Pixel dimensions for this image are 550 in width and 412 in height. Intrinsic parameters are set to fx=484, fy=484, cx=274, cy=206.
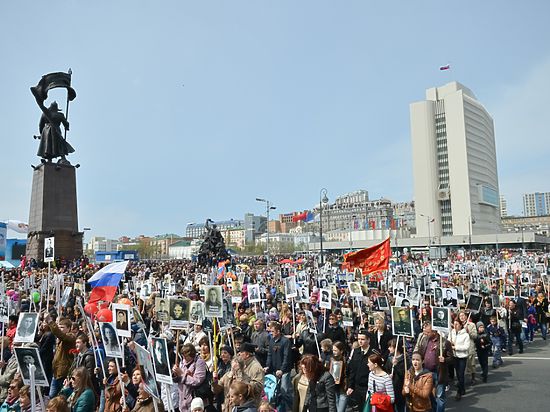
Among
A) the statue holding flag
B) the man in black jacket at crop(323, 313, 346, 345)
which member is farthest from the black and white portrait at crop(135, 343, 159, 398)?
the statue holding flag

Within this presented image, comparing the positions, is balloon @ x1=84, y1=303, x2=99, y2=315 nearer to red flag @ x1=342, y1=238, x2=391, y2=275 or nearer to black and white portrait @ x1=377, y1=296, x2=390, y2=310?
black and white portrait @ x1=377, y1=296, x2=390, y2=310

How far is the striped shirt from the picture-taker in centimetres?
628

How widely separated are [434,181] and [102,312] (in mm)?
109631

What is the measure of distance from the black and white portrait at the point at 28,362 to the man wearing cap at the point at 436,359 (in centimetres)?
565

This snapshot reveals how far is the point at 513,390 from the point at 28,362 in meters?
8.73

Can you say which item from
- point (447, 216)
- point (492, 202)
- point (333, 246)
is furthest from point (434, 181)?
point (333, 246)

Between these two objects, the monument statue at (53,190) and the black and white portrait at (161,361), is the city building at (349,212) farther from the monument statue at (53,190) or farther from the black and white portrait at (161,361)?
the black and white portrait at (161,361)

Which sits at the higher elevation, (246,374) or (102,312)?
(102,312)

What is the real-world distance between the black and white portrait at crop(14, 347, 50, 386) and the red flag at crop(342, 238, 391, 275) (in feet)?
34.8

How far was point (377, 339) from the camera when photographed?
9.01 m

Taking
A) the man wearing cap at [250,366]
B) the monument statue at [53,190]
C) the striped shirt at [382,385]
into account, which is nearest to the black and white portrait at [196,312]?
the man wearing cap at [250,366]

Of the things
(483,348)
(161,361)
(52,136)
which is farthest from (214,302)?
(52,136)

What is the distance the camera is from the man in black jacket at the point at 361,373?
7102mm

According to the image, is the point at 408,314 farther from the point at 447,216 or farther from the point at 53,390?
the point at 447,216
